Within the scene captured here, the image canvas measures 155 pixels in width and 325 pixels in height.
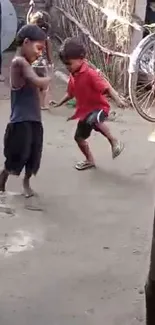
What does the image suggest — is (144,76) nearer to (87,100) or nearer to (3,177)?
(87,100)

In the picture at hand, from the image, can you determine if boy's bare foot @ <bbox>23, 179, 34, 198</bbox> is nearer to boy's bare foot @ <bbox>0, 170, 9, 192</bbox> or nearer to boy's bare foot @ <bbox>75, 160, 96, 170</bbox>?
boy's bare foot @ <bbox>0, 170, 9, 192</bbox>

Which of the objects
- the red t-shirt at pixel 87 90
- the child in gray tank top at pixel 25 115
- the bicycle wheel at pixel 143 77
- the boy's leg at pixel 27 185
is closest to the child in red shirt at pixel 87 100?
the red t-shirt at pixel 87 90

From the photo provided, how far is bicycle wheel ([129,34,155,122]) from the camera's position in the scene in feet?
22.9

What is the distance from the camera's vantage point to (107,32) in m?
8.32


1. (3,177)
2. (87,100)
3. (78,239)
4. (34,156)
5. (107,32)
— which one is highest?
(107,32)

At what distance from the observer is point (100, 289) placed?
12.4ft

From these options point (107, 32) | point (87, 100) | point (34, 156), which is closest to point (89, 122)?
point (87, 100)

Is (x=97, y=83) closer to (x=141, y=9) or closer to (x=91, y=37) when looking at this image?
(x=141, y=9)

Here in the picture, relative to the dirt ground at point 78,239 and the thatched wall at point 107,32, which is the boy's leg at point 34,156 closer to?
the dirt ground at point 78,239

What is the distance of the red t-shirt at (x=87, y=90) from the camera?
18.4ft

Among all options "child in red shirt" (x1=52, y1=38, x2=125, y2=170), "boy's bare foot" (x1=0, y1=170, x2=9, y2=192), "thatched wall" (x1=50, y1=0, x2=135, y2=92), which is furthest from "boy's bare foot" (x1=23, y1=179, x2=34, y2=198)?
"thatched wall" (x1=50, y1=0, x2=135, y2=92)

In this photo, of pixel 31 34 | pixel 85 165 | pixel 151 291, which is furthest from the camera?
pixel 85 165

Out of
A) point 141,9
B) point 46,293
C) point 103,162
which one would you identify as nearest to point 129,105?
point 141,9

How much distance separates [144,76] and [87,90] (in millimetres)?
1996
